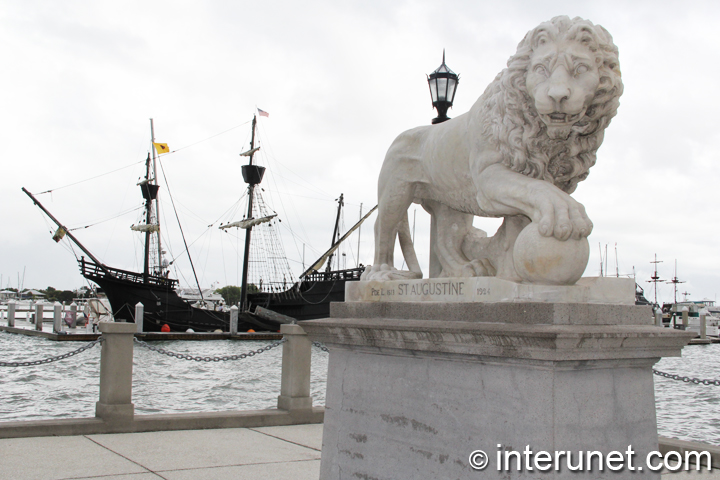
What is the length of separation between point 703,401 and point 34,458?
13728mm

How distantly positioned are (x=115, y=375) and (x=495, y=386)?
4939mm

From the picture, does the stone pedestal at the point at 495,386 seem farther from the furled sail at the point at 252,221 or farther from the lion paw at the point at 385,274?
the furled sail at the point at 252,221

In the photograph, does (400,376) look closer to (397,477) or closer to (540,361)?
(397,477)

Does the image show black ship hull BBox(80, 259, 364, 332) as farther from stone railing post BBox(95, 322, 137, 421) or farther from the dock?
stone railing post BBox(95, 322, 137, 421)

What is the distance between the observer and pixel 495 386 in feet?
11.2

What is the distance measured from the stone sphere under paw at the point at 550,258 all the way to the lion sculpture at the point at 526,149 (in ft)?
0.05

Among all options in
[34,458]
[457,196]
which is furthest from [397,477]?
[34,458]

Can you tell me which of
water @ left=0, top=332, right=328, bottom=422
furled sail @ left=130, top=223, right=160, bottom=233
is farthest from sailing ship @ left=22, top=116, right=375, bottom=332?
water @ left=0, top=332, right=328, bottom=422

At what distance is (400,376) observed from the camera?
3.97 metres

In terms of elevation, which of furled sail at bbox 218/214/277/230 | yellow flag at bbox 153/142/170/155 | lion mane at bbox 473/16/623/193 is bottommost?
lion mane at bbox 473/16/623/193

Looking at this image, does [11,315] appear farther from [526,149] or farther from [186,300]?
[526,149]

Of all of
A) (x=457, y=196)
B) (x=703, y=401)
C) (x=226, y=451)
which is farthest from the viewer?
(x=703, y=401)

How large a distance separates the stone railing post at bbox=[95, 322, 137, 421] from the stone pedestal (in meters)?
3.63

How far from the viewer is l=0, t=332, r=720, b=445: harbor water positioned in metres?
12.1
